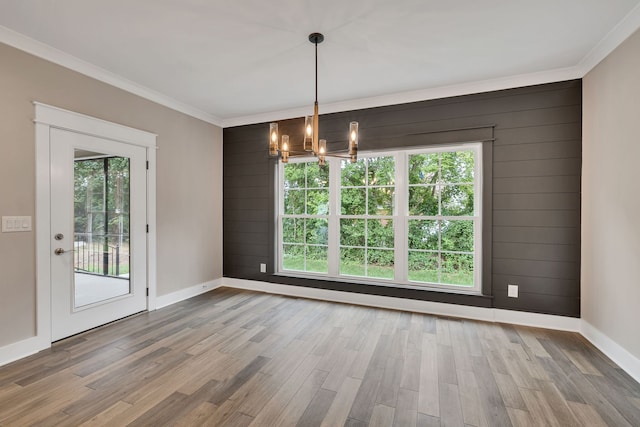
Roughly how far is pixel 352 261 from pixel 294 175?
1.61 m

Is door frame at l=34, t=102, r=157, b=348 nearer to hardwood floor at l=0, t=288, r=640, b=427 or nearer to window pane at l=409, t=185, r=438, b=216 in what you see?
hardwood floor at l=0, t=288, r=640, b=427

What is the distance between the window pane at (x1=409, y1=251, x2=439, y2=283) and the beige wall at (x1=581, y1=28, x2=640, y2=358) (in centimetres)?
147

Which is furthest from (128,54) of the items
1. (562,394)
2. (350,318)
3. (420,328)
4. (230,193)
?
(562,394)

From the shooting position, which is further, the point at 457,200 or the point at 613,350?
the point at 457,200

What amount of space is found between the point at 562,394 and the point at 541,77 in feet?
10.0

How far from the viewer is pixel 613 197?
2619mm

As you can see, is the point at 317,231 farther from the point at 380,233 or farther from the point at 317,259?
the point at 380,233

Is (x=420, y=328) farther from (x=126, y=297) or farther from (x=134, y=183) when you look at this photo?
(x=134, y=183)

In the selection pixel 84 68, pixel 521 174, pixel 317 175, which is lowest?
pixel 521 174

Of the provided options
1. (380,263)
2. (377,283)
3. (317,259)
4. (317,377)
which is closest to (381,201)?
(380,263)

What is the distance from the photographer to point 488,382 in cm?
228

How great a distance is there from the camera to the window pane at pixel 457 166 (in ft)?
12.2

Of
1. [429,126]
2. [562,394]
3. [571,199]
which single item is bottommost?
[562,394]

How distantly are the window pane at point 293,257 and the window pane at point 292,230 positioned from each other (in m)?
0.11
